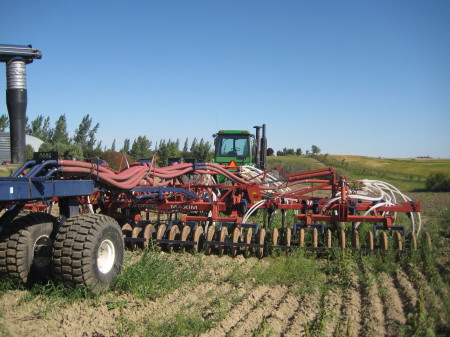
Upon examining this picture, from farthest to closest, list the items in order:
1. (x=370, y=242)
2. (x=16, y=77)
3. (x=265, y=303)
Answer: (x=370, y=242)
(x=265, y=303)
(x=16, y=77)

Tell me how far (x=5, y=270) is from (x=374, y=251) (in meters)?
4.82

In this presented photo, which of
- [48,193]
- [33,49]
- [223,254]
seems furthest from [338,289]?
[33,49]

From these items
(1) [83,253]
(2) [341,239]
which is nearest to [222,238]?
(2) [341,239]

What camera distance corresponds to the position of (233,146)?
12625mm

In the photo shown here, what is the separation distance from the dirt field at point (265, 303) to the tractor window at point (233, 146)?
6.82 metres

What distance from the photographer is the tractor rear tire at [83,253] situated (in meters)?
4.18

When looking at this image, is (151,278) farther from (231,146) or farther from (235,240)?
(231,146)

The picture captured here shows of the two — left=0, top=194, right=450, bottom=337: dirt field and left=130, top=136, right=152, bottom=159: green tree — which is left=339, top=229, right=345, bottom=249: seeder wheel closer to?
left=0, top=194, right=450, bottom=337: dirt field

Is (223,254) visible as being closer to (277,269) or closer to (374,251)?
(277,269)

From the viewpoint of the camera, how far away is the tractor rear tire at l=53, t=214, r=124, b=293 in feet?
13.7

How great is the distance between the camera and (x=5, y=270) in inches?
171

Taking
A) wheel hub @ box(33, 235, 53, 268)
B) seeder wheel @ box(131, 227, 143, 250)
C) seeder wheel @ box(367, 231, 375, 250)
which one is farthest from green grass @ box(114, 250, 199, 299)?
seeder wheel @ box(367, 231, 375, 250)

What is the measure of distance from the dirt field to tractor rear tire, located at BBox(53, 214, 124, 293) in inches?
7.6

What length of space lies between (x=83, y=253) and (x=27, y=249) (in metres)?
0.70
